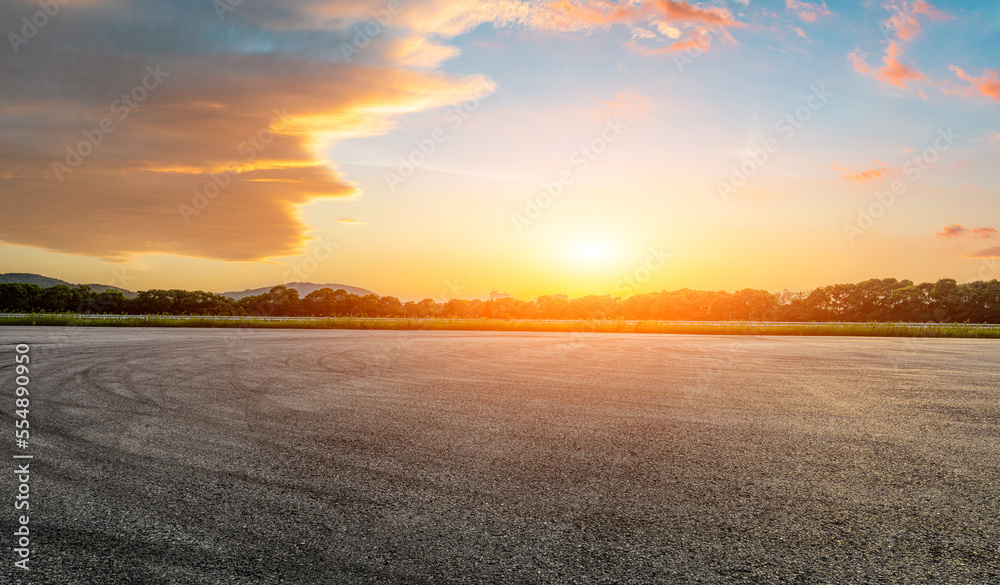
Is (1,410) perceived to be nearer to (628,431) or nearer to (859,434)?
(628,431)

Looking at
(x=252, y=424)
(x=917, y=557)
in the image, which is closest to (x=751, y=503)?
(x=917, y=557)

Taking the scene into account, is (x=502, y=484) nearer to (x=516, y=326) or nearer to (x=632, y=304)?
(x=516, y=326)

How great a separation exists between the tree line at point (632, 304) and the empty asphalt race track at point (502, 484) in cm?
3757

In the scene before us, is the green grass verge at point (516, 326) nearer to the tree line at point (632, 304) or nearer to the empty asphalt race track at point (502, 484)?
the tree line at point (632, 304)

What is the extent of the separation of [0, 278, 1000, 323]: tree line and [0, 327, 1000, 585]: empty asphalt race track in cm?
3757

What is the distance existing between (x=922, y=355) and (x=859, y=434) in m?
14.2

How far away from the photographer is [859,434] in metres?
6.20

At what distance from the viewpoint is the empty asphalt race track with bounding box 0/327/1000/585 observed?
9.94 feet

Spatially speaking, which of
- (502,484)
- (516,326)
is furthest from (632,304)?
(502,484)

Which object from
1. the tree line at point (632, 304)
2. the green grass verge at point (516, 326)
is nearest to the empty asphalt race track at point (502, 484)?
the green grass verge at point (516, 326)

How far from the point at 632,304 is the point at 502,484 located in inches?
2672

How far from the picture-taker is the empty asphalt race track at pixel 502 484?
3029 millimetres

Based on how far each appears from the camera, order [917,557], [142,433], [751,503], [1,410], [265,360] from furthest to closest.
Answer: [265,360]
[1,410]
[142,433]
[751,503]
[917,557]

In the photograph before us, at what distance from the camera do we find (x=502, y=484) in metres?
4.34
